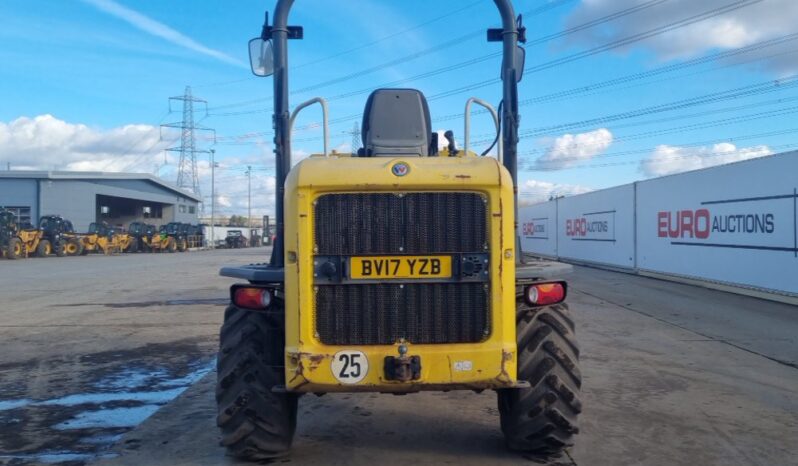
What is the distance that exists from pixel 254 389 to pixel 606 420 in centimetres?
320

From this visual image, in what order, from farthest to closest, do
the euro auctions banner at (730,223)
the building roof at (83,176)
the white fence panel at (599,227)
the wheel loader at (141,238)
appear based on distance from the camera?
1. the wheel loader at (141,238)
2. the building roof at (83,176)
3. the white fence panel at (599,227)
4. the euro auctions banner at (730,223)

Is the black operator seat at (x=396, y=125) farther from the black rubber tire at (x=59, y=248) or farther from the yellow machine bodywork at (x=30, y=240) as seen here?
the black rubber tire at (x=59, y=248)

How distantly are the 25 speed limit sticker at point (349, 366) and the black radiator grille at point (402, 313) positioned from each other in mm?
107


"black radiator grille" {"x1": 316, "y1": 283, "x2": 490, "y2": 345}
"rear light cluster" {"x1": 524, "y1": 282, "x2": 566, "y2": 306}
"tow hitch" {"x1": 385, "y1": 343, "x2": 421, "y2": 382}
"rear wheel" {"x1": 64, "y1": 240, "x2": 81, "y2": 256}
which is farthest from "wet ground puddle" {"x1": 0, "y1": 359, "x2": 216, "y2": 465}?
"rear wheel" {"x1": 64, "y1": 240, "x2": 81, "y2": 256}

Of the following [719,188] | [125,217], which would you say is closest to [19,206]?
[125,217]

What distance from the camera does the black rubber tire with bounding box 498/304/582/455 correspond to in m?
4.73

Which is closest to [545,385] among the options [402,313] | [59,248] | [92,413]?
[402,313]

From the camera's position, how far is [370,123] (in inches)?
227

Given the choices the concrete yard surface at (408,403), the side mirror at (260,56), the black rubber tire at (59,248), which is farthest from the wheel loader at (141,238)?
the side mirror at (260,56)

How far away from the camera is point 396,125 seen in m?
5.75

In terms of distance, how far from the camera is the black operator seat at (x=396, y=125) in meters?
5.72

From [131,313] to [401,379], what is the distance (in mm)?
11638

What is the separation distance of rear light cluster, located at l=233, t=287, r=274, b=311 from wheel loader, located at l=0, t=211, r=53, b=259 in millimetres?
40701

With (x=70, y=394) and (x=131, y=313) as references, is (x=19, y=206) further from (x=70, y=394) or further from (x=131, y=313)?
(x=70, y=394)
